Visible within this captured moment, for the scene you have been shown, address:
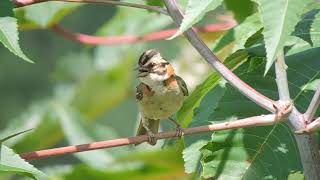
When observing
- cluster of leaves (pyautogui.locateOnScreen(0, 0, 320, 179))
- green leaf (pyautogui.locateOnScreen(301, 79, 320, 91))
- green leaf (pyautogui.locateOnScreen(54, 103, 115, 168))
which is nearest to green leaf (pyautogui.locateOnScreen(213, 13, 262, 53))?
cluster of leaves (pyautogui.locateOnScreen(0, 0, 320, 179))

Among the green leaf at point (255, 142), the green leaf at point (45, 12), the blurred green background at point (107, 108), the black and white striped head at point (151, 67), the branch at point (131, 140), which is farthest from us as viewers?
the green leaf at point (45, 12)

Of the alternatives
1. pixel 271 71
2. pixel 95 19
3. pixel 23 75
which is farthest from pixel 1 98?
pixel 271 71

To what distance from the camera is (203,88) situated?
8.82 ft

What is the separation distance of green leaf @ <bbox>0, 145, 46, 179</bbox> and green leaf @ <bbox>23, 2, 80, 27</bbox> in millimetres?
1727

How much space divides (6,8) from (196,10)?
602 mm

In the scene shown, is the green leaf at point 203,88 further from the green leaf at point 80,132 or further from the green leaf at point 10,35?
the green leaf at point 80,132

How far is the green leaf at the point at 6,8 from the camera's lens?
2.24 metres

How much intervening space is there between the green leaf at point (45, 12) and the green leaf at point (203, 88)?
3.74ft

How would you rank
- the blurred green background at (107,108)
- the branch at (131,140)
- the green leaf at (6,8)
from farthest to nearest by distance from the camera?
the blurred green background at (107,108)
the green leaf at (6,8)
the branch at (131,140)

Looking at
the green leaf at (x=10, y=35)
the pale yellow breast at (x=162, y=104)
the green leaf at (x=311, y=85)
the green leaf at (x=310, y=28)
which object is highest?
the green leaf at (x=10, y=35)

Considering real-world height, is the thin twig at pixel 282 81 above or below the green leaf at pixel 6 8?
below

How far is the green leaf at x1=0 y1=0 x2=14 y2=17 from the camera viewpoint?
7.35ft

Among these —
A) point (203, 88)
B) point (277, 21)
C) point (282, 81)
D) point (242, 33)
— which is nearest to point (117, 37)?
point (242, 33)

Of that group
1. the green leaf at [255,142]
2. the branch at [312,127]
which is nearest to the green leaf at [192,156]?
the green leaf at [255,142]
